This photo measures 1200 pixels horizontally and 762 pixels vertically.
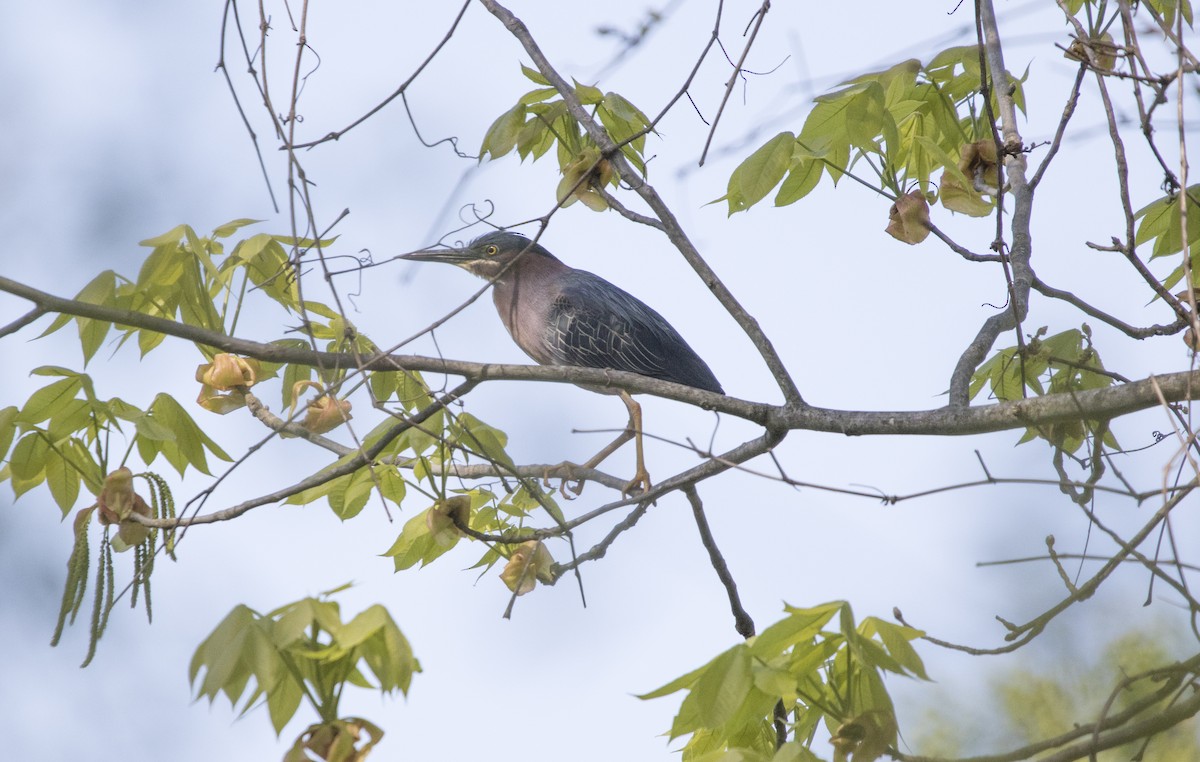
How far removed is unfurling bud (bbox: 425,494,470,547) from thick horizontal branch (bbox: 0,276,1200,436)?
0.98 feet

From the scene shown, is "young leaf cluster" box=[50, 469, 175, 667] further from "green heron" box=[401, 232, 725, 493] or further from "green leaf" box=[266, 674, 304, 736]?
"green heron" box=[401, 232, 725, 493]

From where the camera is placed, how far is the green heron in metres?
4.49

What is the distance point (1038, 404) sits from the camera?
7.50 feet

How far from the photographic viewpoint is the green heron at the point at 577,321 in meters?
4.49

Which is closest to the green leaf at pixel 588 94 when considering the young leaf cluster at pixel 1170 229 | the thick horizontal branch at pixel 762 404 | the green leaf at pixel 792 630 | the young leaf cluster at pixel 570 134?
the young leaf cluster at pixel 570 134

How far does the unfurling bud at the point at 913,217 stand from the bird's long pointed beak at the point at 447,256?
7.31 ft

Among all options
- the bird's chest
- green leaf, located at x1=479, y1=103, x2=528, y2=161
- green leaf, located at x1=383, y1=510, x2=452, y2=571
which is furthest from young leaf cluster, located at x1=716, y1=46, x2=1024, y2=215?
the bird's chest

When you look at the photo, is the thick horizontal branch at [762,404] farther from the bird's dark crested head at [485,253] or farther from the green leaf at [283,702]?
the bird's dark crested head at [485,253]

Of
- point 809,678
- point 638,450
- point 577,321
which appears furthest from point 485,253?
point 809,678

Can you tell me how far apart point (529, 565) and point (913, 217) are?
51.6 inches

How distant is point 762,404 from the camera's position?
105 inches

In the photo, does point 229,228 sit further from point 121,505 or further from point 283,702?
point 283,702

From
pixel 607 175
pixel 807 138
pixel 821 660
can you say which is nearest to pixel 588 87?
pixel 607 175

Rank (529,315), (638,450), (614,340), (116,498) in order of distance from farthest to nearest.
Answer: (529,315) → (614,340) → (638,450) → (116,498)
